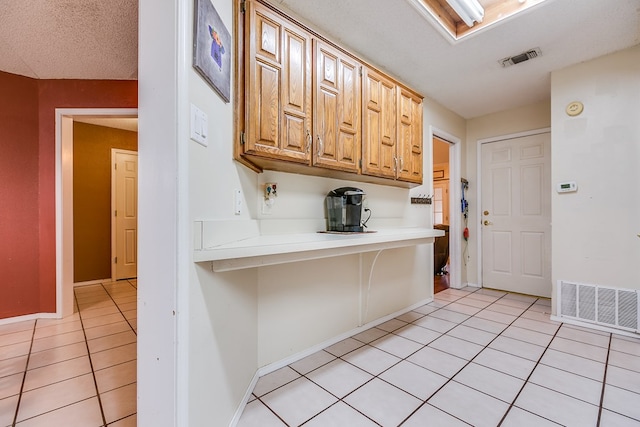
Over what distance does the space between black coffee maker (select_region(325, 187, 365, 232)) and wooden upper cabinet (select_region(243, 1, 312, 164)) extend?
457 millimetres

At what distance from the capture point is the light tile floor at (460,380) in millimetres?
1427

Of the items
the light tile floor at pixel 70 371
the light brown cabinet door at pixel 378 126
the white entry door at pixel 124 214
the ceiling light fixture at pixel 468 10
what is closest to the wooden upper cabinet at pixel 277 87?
the light brown cabinet door at pixel 378 126

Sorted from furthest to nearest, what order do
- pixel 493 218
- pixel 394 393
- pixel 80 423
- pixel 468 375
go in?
1. pixel 493 218
2. pixel 468 375
3. pixel 394 393
4. pixel 80 423

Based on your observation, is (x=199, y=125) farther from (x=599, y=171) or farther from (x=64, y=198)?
(x=599, y=171)

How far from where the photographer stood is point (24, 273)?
2764mm

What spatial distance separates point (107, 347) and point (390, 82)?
3.14m

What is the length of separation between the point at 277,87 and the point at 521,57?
2.40 m

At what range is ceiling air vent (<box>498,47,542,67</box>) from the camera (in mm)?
2461

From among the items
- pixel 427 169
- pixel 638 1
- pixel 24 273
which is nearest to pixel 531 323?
pixel 427 169

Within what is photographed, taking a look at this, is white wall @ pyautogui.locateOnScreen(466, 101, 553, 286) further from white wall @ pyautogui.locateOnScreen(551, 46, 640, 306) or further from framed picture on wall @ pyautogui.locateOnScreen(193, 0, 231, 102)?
framed picture on wall @ pyautogui.locateOnScreen(193, 0, 231, 102)

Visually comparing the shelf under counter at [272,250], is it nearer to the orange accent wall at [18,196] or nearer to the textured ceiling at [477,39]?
the textured ceiling at [477,39]

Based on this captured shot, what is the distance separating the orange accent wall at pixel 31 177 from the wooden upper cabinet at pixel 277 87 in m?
2.17

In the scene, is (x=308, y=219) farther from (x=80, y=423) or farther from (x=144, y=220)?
(x=80, y=423)

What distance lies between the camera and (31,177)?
2789 mm
